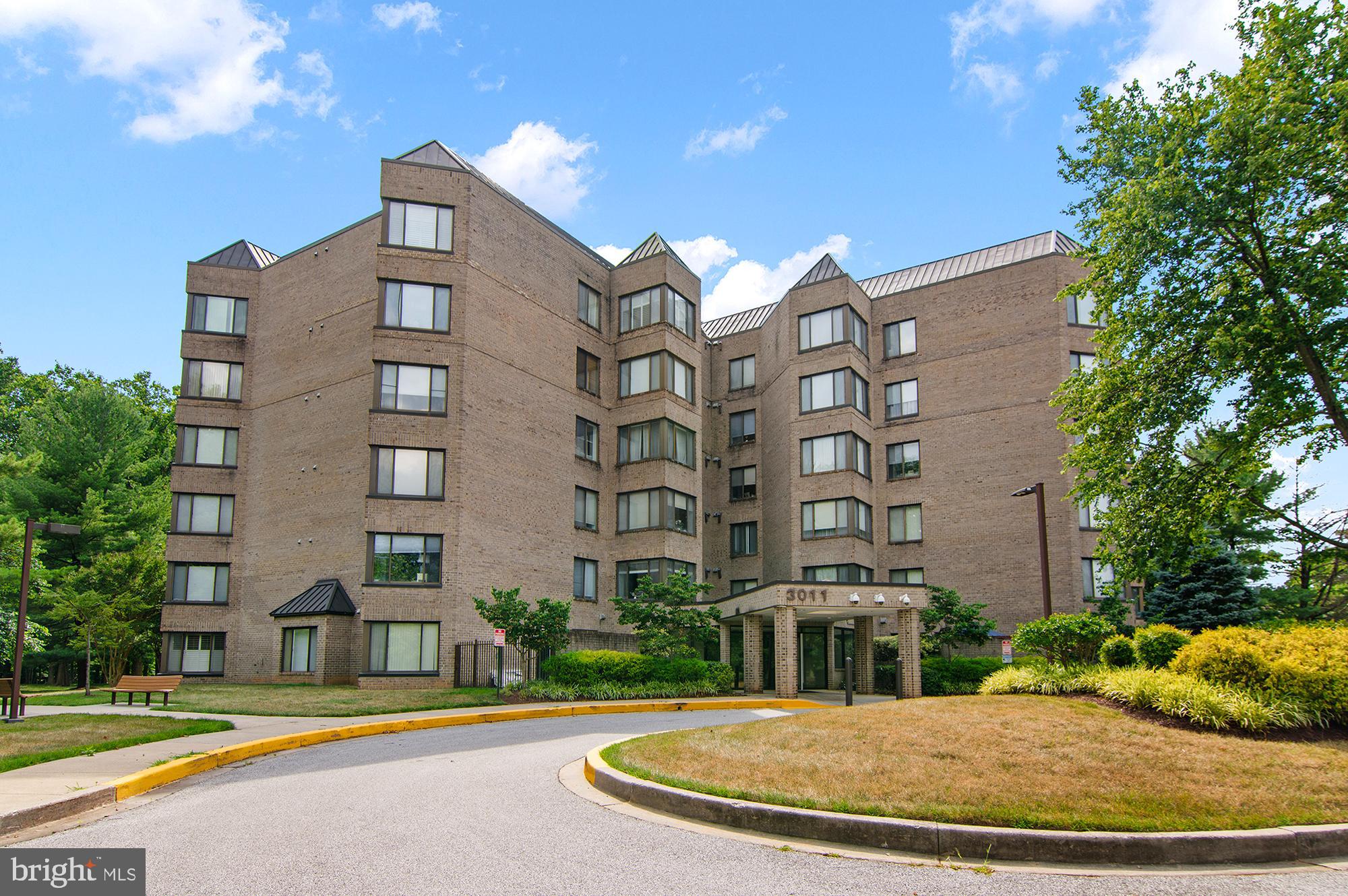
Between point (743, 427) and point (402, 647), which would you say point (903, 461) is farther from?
point (402, 647)

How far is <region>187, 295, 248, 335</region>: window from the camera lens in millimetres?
39719

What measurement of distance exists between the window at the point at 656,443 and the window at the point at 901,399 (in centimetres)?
907

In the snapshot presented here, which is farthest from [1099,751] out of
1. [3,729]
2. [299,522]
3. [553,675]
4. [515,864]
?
[299,522]

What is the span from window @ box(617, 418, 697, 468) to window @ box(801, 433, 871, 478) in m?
4.79

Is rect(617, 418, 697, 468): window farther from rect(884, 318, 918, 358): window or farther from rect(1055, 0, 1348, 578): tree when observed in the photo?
rect(1055, 0, 1348, 578): tree

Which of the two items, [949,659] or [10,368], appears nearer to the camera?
[949,659]

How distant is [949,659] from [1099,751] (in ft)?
82.3

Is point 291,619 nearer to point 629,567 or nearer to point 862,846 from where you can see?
point 629,567

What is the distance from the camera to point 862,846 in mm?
8023

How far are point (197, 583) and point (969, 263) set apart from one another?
34.9 m

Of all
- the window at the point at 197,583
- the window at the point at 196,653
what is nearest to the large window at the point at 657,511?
the window at the point at 197,583

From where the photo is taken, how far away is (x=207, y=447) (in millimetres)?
38562

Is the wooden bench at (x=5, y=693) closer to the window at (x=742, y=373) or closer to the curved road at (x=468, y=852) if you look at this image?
the curved road at (x=468, y=852)

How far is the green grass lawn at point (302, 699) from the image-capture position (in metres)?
22.4
